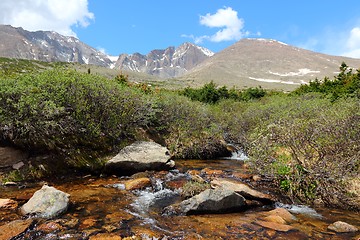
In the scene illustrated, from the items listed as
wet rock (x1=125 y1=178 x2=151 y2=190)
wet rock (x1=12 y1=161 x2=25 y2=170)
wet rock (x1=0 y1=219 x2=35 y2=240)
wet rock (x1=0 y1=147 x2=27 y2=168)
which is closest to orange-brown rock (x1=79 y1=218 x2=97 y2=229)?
wet rock (x1=0 y1=219 x2=35 y2=240)

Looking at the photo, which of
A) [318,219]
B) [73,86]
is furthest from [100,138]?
[318,219]

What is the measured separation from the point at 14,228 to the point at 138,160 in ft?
22.2

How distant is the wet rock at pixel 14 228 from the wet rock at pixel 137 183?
4.12 meters

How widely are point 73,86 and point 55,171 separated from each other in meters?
4.36

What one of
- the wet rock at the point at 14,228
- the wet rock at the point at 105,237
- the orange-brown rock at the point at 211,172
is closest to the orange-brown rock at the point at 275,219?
the wet rock at the point at 105,237

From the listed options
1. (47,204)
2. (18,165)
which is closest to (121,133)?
(18,165)

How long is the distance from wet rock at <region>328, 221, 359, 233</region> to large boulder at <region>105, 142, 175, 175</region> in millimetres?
7963

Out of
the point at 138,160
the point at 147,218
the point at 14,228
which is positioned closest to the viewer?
the point at 14,228

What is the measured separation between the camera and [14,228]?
7105mm

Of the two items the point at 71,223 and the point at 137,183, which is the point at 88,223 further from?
the point at 137,183

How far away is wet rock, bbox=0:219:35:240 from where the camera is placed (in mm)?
6765

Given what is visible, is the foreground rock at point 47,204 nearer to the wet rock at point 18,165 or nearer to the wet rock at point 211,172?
the wet rock at point 18,165

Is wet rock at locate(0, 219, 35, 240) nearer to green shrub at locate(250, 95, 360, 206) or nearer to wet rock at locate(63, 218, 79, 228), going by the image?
wet rock at locate(63, 218, 79, 228)

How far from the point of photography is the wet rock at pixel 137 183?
36.6 feet
